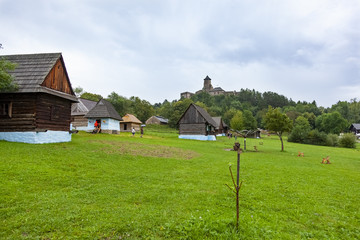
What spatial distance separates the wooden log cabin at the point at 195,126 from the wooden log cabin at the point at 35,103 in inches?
1070

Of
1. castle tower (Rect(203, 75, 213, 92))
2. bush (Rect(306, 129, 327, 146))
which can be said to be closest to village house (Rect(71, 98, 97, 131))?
bush (Rect(306, 129, 327, 146))

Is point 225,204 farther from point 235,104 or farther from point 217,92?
point 217,92

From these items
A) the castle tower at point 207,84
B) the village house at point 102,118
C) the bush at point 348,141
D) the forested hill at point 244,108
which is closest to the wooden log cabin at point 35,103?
the village house at point 102,118

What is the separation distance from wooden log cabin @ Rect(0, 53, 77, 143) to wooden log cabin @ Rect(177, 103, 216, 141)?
1070 inches

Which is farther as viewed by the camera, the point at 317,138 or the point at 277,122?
the point at 317,138

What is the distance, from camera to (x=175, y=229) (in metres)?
4.93

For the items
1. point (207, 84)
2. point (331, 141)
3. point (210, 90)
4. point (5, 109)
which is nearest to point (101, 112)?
point (5, 109)

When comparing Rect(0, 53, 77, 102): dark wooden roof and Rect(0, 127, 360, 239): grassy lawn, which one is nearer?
Rect(0, 127, 360, 239): grassy lawn

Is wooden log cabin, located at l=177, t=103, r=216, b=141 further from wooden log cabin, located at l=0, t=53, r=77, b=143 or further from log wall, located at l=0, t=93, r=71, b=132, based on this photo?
log wall, located at l=0, t=93, r=71, b=132

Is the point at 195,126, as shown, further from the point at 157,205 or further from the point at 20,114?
the point at 157,205

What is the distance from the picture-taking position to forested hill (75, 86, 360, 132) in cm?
7486

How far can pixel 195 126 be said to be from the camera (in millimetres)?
42750

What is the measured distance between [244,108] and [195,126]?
8493 cm

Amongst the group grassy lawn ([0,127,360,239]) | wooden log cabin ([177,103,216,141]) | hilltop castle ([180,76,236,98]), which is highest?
hilltop castle ([180,76,236,98])
